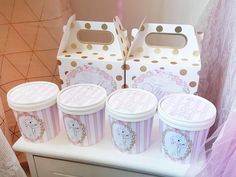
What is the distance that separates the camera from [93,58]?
0.75m

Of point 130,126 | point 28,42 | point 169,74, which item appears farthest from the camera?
point 28,42

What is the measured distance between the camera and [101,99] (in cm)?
65

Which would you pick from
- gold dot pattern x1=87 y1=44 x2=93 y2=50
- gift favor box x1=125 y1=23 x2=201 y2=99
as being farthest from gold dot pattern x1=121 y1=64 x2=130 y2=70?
gold dot pattern x1=87 y1=44 x2=93 y2=50

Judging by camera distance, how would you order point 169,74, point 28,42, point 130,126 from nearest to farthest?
point 130,126 → point 169,74 → point 28,42

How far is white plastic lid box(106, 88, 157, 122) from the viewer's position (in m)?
0.59

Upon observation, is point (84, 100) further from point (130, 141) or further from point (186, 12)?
point (186, 12)

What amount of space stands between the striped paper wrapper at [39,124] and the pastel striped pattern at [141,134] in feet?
0.50

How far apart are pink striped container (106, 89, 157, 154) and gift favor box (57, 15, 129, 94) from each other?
94 millimetres

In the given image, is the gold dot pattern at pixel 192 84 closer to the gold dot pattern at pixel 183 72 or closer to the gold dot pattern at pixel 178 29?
the gold dot pattern at pixel 183 72

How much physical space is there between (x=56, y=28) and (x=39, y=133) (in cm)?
43

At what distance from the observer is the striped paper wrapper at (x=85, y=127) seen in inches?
24.9

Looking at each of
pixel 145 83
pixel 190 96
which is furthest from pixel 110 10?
pixel 190 96

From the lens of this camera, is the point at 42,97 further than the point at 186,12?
No

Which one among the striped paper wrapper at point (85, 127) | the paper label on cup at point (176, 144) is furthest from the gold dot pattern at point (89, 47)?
the paper label on cup at point (176, 144)
